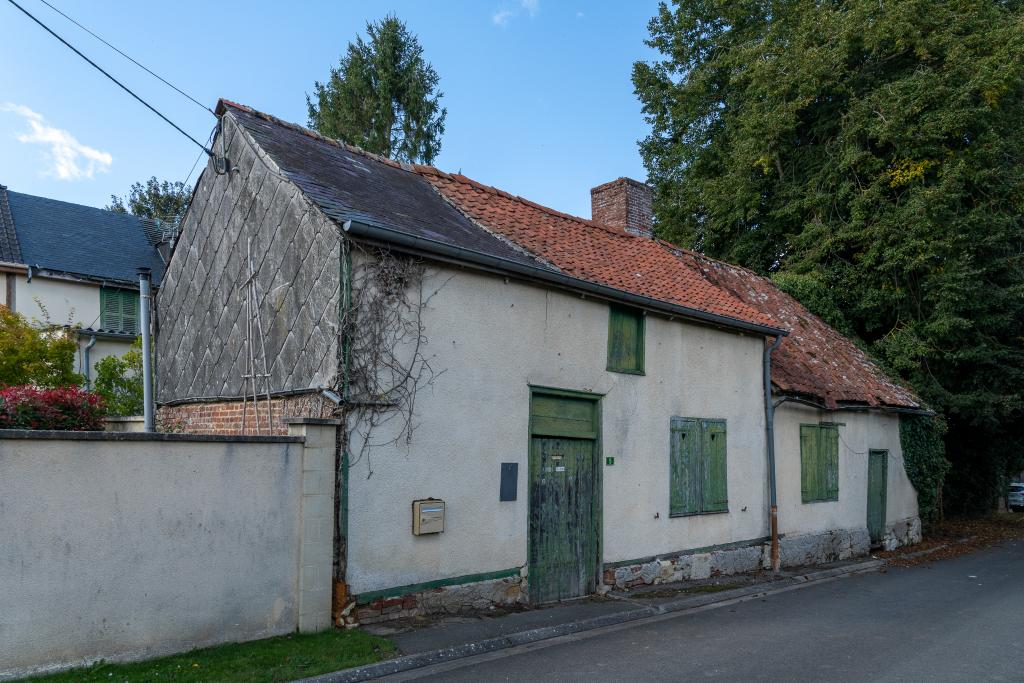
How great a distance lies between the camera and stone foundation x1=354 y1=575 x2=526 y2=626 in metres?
7.61

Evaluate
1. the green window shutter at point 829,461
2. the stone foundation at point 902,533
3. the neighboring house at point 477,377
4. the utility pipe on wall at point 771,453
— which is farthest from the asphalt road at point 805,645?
the stone foundation at point 902,533

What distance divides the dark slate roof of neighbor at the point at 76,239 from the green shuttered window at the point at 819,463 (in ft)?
55.4

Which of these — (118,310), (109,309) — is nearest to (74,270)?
(109,309)

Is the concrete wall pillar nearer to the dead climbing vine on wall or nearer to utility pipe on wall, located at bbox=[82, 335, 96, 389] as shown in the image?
the dead climbing vine on wall

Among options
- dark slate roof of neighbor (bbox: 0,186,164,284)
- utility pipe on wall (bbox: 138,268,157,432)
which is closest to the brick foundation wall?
utility pipe on wall (bbox: 138,268,157,432)

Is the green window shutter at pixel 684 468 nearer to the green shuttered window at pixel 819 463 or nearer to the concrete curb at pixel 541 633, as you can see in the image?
the concrete curb at pixel 541 633

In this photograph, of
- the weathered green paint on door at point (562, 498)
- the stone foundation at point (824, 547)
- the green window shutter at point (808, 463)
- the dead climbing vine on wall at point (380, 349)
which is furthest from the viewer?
the green window shutter at point (808, 463)

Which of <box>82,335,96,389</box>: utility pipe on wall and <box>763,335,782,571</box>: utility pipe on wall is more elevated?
<box>82,335,96,389</box>: utility pipe on wall

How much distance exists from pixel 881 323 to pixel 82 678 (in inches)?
766

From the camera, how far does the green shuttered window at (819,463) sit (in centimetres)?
1408

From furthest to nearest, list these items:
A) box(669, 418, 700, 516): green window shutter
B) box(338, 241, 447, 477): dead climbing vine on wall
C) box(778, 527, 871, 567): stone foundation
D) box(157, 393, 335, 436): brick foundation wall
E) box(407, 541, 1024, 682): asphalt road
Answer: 1. box(778, 527, 871, 567): stone foundation
2. box(669, 418, 700, 516): green window shutter
3. box(157, 393, 335, 436): brick foundation wall
4. box(338, 241, 447, 477): dead climbing vine on wall
5. box(407, 541, 1024, 682): asphalt road

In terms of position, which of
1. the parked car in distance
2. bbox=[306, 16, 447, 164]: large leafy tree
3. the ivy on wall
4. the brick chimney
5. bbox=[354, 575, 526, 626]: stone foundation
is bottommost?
the parked car in distance

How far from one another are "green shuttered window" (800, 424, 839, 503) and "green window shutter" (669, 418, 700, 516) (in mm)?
3287

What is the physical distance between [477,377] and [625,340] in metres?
2.92
